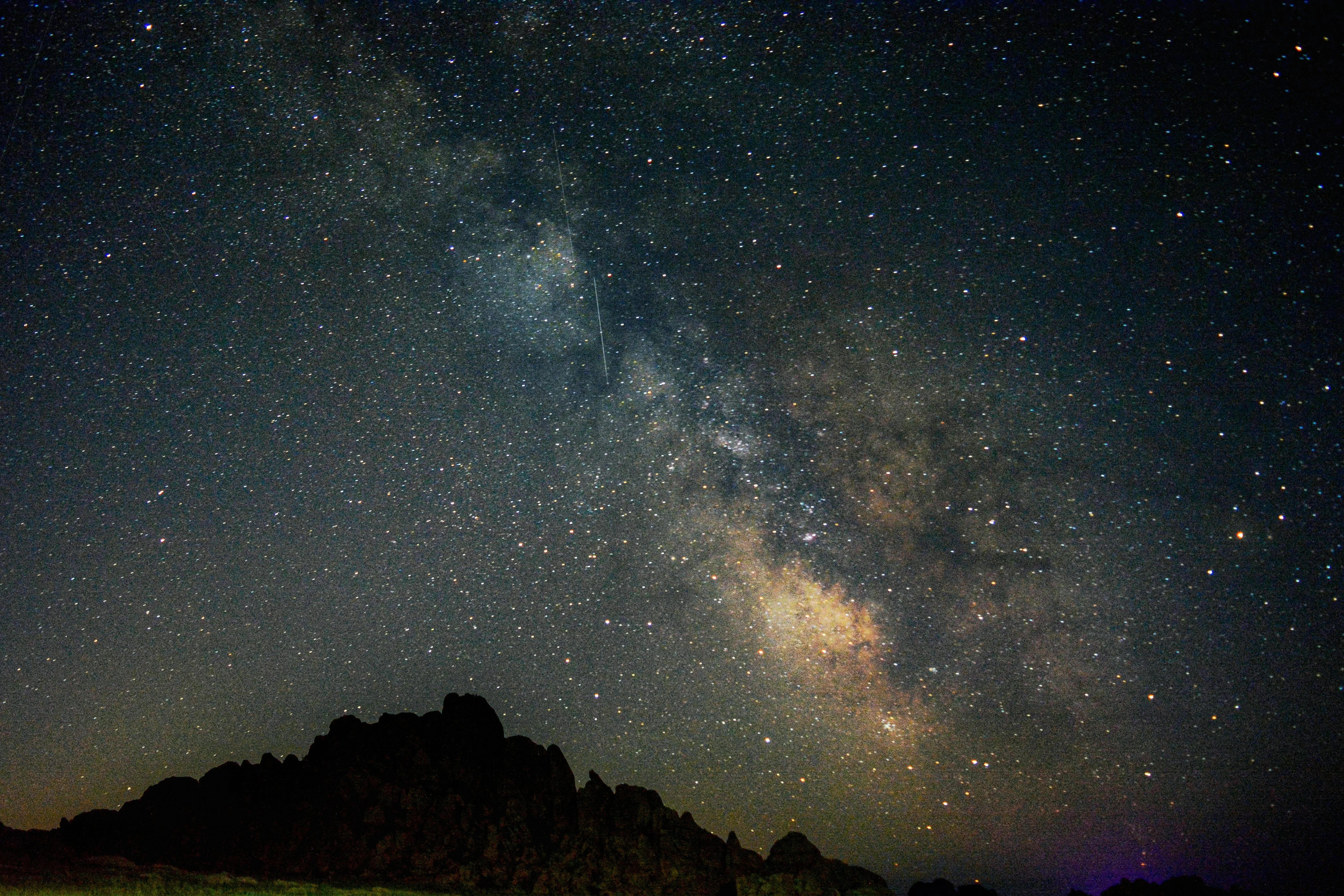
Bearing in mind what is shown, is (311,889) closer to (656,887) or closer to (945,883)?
(656,887)

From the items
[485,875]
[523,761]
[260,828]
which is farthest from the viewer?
[523,761]

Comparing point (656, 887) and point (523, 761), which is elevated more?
point (523, 761)

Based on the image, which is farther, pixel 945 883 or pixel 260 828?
pixel 945 883

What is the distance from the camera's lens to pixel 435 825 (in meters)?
70.7

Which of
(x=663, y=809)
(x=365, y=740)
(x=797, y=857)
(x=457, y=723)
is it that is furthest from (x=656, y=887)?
(x=365, y=740)

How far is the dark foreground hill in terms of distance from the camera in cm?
6956

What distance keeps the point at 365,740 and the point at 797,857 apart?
49.1 metres

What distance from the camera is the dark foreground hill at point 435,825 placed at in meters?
69.6

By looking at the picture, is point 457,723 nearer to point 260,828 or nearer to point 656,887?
point 260,828

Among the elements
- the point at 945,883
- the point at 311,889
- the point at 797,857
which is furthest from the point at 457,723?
the point at 945,883

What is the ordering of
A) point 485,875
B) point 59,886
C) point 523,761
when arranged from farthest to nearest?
point 523,761 → point 485,875 → point 59,886

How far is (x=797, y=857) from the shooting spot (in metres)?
75.9

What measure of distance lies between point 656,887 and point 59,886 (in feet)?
206

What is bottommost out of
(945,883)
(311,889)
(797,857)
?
(945,883)
